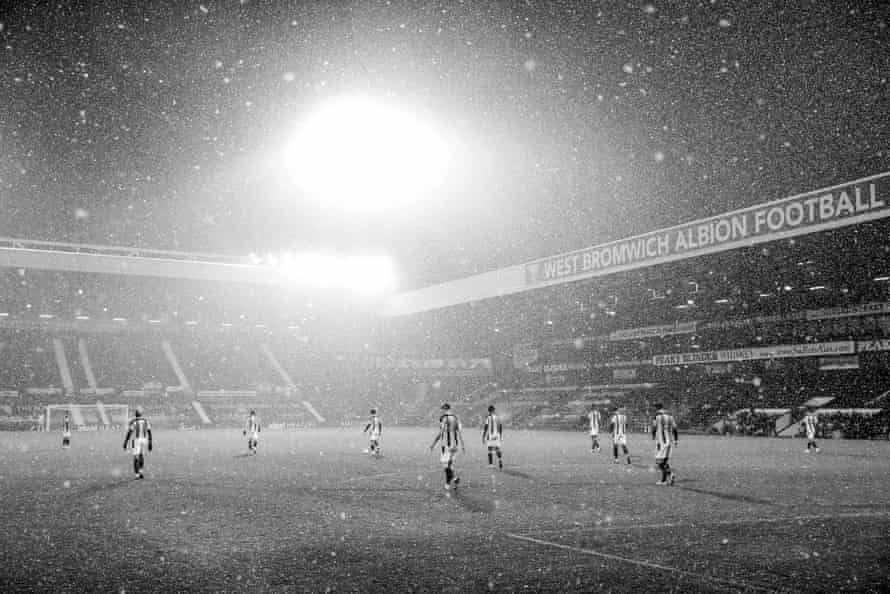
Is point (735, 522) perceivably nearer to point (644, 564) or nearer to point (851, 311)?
point (644, 564)

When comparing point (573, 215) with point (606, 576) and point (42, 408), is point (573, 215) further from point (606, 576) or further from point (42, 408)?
point (42, 408)

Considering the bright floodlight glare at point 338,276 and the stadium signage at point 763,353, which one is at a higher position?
the bright floodlight glare at point 338,276

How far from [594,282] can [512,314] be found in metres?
13.2

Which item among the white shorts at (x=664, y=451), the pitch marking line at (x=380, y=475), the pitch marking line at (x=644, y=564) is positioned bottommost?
the pitch marking line at (x=644, y=564)

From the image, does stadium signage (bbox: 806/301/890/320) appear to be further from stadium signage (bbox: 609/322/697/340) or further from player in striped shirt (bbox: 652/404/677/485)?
player in striped shirt (bbox: 652/404/677/485)

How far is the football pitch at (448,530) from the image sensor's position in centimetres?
780

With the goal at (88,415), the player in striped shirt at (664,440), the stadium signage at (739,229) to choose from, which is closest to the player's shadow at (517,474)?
the player in striped shirt at (664,440)

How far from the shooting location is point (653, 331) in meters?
52.9

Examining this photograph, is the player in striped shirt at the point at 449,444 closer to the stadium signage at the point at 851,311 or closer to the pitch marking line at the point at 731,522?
the pitch marking line at the point at 731,522

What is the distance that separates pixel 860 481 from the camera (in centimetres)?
1720

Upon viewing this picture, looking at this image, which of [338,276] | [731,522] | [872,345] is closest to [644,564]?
[731,522]

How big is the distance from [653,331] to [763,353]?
325 inches

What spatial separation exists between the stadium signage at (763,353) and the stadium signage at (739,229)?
17783mm

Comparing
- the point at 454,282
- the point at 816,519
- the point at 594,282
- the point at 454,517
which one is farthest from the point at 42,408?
the point at 816,519
